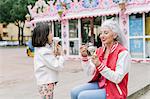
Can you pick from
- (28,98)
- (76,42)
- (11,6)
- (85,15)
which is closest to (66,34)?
(76,42)

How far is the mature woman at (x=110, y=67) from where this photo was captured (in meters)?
2.98

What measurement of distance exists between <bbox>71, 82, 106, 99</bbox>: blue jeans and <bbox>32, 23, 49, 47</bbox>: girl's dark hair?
2.12ft

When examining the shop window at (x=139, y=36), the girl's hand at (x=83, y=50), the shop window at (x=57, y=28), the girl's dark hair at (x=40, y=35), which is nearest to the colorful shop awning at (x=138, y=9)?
the shop window at (x=139, y=36)

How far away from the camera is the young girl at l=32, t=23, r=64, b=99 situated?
11.7ft

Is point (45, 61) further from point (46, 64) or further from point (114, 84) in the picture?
point (114, 84)

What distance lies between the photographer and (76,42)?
15.4 m

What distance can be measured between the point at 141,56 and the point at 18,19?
28.6m

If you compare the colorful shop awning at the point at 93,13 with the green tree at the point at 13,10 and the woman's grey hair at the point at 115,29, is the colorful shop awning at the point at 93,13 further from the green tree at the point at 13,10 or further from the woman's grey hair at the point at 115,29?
the green tree at the point at 13,10

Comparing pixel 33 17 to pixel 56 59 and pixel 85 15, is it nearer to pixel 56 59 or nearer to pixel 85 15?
pixel 85 15

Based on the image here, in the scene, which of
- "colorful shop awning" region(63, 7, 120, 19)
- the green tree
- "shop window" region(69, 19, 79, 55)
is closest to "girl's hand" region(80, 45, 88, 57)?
"colorful shop awning" region(63, 7, 120, 19)

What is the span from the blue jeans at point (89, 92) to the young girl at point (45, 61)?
1.16ft

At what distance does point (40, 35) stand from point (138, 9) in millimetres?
9614

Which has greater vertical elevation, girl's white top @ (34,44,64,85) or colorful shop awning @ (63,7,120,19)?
colorful shop awning @ (63,7,120,19)

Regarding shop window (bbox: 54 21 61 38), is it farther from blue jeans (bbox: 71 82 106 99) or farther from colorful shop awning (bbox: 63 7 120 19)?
blue jeans (bbox: 71 82 106 99)
